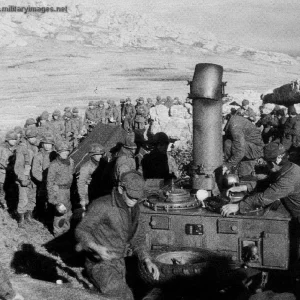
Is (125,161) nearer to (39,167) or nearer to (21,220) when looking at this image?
(39,167)

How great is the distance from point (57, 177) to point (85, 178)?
22.0 inches

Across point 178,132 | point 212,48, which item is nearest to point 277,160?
point 178,132

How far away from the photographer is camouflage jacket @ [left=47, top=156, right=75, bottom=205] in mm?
8477

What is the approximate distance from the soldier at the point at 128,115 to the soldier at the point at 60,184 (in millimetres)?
8301

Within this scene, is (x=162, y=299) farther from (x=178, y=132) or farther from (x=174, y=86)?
(x=174, y=86)

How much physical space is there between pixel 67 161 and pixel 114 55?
1732 cm

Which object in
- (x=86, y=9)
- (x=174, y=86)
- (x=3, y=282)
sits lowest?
(x=3, y=282)

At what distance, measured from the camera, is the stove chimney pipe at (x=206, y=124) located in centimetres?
724

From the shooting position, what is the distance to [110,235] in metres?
4.86

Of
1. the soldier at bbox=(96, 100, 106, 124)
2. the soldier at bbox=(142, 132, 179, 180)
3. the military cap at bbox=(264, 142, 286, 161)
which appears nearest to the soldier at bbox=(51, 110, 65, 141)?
the soldier at bbox=(96, 100, 106, 124)

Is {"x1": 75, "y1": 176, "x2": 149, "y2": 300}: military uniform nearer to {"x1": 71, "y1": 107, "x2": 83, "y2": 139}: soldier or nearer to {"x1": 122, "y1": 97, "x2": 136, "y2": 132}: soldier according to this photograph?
{"x1": 71, "y1": 107, "x2": 83, "y2": 139}: soldier

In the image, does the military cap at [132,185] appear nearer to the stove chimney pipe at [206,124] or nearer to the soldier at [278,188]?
the soldier at [278,188]

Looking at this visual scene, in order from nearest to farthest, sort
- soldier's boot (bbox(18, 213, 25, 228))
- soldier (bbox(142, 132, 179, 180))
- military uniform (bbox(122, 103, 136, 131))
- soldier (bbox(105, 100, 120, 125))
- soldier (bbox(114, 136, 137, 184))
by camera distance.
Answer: soldier (bbox(114, 136, 137, 184))
soldier (bbox(142, 132, 179, 180))
soldier's boot (bbox(18, 213, 25, 228))
military uniform (bbox(122, 103, 136, 131))
soldier (bbox(105, 100, 120, 125))

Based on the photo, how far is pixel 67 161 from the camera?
28.5ft
